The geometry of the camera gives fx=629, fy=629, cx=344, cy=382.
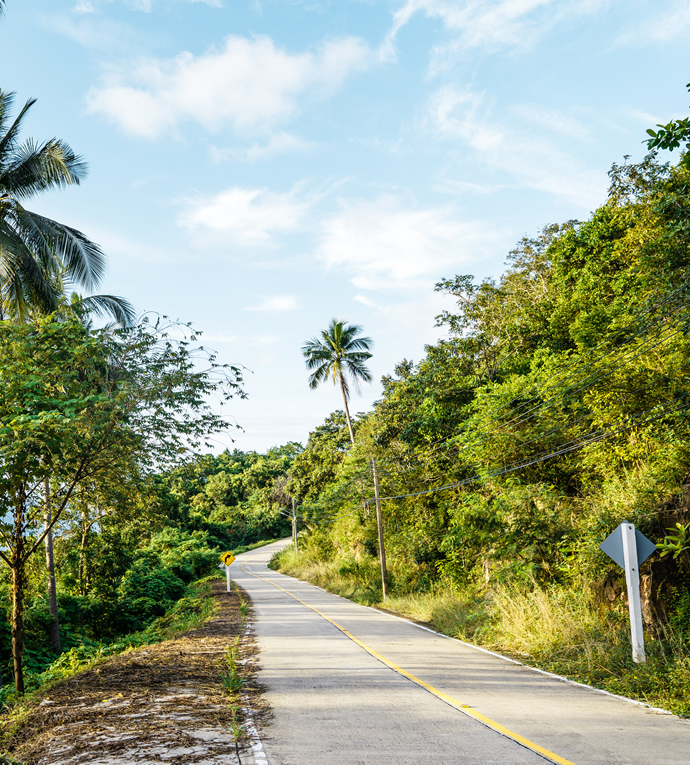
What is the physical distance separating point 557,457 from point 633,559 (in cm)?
1093

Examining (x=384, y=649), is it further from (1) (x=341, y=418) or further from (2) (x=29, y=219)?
(1) (x=341, y=418)

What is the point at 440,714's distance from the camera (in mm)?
7883

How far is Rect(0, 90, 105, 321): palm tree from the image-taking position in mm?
16297

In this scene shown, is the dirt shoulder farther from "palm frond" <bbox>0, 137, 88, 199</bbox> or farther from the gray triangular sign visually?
"palm frond" <bbox>0, 137, 88, 199</bbox>

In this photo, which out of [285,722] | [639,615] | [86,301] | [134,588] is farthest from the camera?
[134,588]

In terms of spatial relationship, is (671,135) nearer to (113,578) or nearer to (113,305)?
(113,305)

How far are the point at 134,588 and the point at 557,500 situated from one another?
22.9 metres

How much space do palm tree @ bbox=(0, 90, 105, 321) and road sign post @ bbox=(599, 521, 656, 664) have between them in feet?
46.2

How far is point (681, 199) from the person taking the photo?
14539mm

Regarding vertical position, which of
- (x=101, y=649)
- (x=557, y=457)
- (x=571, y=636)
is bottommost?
(x=101, y=649)

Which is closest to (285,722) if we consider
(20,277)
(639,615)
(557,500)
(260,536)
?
(639,615)

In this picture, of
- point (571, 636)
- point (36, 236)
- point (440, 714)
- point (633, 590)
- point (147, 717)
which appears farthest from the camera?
point (36, 236)

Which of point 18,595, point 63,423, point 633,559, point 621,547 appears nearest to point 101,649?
point 18,595

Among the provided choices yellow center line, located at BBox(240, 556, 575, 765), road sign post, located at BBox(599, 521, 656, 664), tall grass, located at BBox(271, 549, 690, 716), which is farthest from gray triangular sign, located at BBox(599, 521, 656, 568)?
yellow center line, located at BBox(240, 556, 575, 765)
